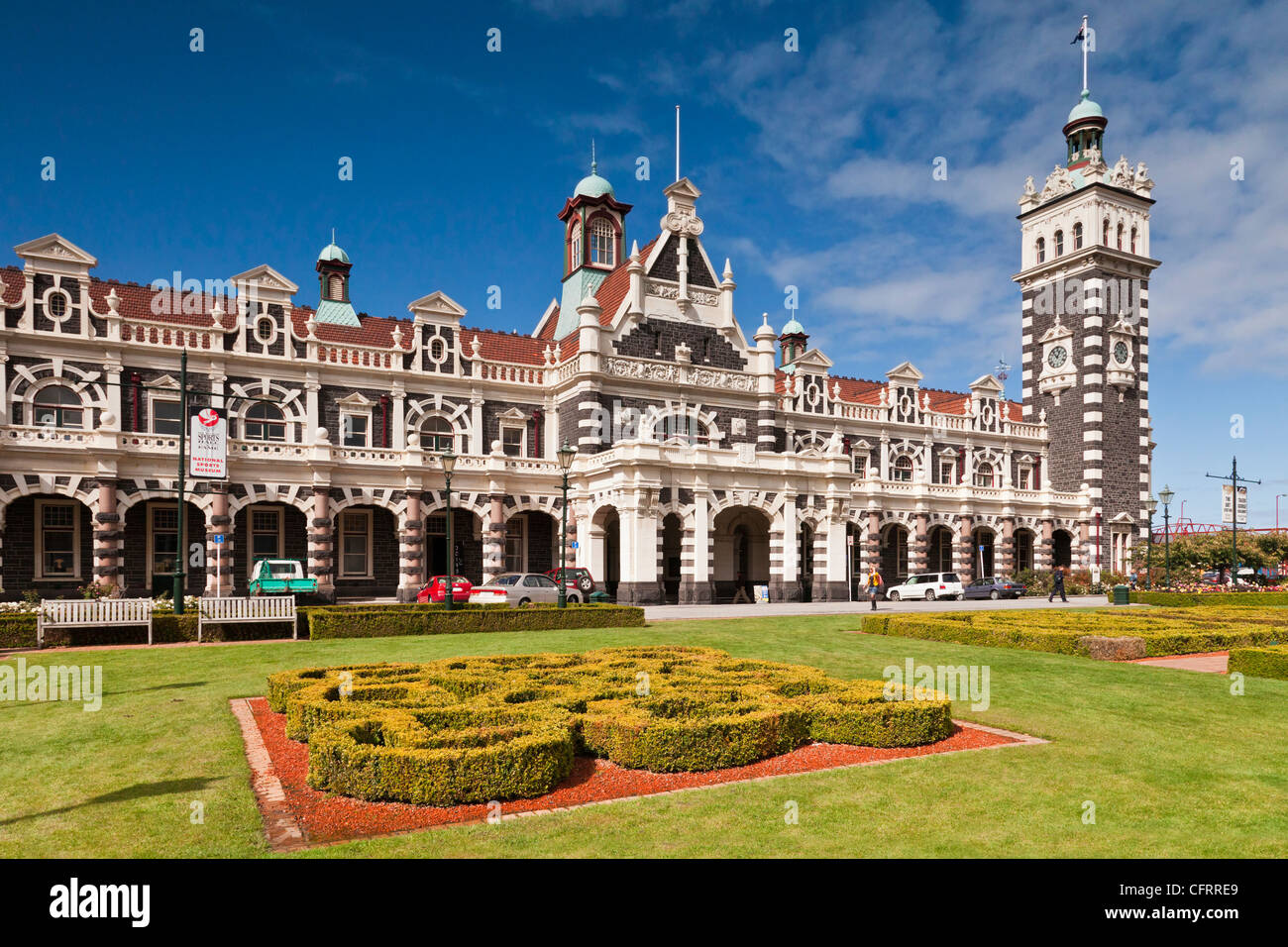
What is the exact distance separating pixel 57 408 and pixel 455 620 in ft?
74.3

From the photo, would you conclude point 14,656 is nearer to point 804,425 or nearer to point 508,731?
point 508,731

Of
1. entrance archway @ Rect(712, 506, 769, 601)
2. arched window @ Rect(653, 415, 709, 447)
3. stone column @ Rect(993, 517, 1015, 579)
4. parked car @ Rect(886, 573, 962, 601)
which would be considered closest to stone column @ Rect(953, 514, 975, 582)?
stone column @ Rect(993, 517, 1015, 579)

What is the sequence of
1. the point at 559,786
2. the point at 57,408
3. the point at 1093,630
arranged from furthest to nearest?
the point at 57,408 < the point at 1093,630 < the point at 559,786

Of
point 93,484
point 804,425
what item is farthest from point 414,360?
point 804,425

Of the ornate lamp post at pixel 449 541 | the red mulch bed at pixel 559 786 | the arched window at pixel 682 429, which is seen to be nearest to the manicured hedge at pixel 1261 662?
the red mulch bed at pixel 559 786

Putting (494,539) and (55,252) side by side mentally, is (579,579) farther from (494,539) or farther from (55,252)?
(55,252)

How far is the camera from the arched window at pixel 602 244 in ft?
162

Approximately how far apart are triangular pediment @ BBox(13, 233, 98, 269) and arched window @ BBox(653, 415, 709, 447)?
25.7 metres

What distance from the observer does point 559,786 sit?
8.17 metres

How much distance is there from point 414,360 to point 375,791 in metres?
35.7

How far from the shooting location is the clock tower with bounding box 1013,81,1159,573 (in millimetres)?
56031

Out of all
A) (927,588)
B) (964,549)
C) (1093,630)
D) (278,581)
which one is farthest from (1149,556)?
(278,581)

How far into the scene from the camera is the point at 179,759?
9.02 metres
